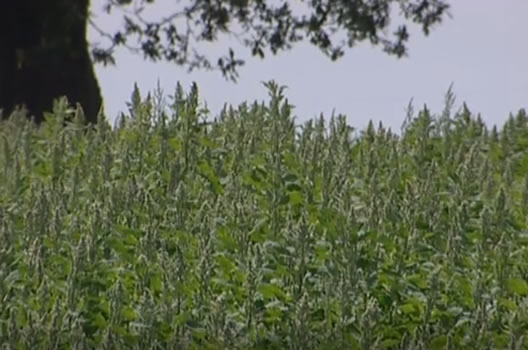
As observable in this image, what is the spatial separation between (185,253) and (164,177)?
104 centimetres

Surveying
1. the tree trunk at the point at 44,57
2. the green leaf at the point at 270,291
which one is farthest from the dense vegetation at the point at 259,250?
the tree trunk at the point at 44,57

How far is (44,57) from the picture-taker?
14266 mm

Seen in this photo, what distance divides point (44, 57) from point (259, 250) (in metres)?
10.4

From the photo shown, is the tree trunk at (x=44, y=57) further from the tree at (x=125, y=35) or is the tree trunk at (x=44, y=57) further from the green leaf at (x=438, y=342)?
the green leaf at (x=438, y=342)

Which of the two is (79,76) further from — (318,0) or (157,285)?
(157,285)

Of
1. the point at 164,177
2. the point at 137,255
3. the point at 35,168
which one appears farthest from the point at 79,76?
the point at 137,255

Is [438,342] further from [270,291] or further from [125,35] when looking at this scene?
[125,35]

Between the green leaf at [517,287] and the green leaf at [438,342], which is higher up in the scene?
the green leaf at [517,287]

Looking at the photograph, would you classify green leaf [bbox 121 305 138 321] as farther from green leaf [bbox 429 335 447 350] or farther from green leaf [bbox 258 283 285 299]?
green leaf [bbox 429 335 447 350]

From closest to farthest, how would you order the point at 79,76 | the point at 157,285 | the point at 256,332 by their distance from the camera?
the point at 256,332 → the point at 157,285 → the point at 79,76

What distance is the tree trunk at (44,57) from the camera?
1438cm

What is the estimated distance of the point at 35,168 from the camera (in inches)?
256

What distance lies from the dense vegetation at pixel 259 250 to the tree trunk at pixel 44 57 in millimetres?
8313

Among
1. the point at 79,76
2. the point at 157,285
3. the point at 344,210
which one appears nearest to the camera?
the point at 157,285
